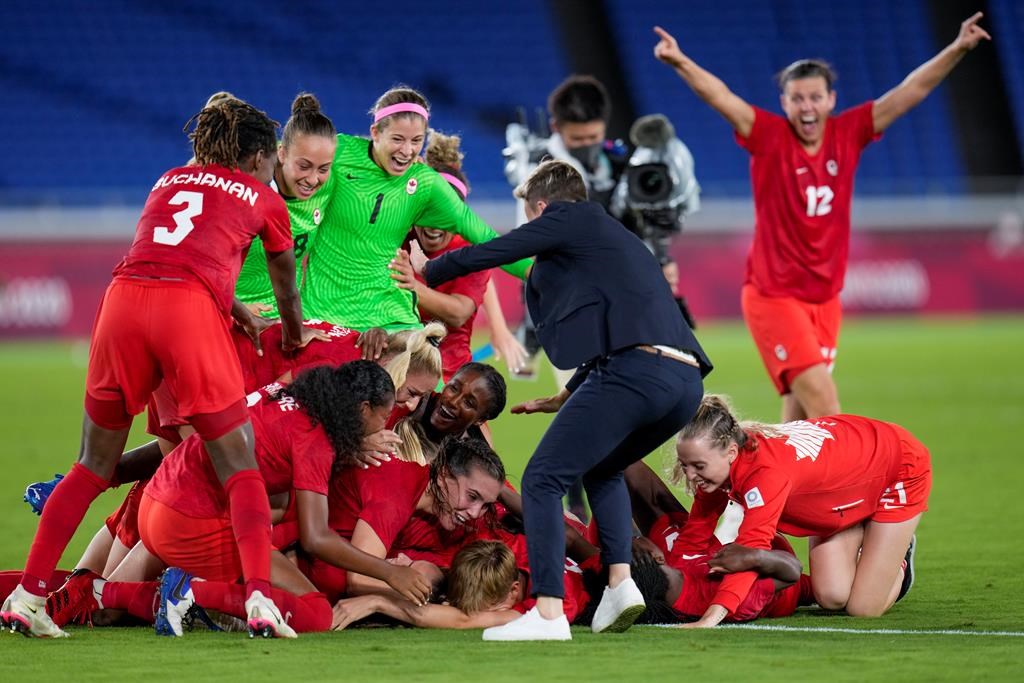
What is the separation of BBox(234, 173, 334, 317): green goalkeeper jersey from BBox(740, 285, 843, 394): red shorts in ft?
9.22

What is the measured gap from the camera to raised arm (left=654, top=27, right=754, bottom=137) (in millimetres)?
8047

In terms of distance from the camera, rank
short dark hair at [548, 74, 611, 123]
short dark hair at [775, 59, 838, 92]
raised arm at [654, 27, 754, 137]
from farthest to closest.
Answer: short dark hair at [548, 74, 611, 123]
short dark hair at [775, 59, 838, 92]
raised arm at [654, 27, 754, 137]

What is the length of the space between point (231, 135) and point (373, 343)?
4.38ft

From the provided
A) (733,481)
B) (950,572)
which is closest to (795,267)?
(950,572)

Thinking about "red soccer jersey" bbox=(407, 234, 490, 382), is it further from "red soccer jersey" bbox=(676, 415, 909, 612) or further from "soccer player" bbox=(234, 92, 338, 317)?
"red soccer jersey" bbox=(676, 415, 909, 612)

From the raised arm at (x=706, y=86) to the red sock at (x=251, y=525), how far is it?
330 centimetres

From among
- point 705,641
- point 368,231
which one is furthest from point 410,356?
point 705,641

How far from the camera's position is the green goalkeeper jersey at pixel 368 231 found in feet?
24.1

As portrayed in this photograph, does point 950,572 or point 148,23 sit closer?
point 950,572

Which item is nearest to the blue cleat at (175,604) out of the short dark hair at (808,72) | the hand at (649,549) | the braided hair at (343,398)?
the braided hair at (343,398)

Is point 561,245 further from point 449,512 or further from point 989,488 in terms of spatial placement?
point 989,488

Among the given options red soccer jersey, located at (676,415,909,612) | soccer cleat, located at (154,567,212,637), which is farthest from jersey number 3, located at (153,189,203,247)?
red soccer jersey, located at (676,415,909,612)

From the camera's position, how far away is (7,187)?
26703 mm

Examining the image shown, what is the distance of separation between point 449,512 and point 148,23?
25.3m
